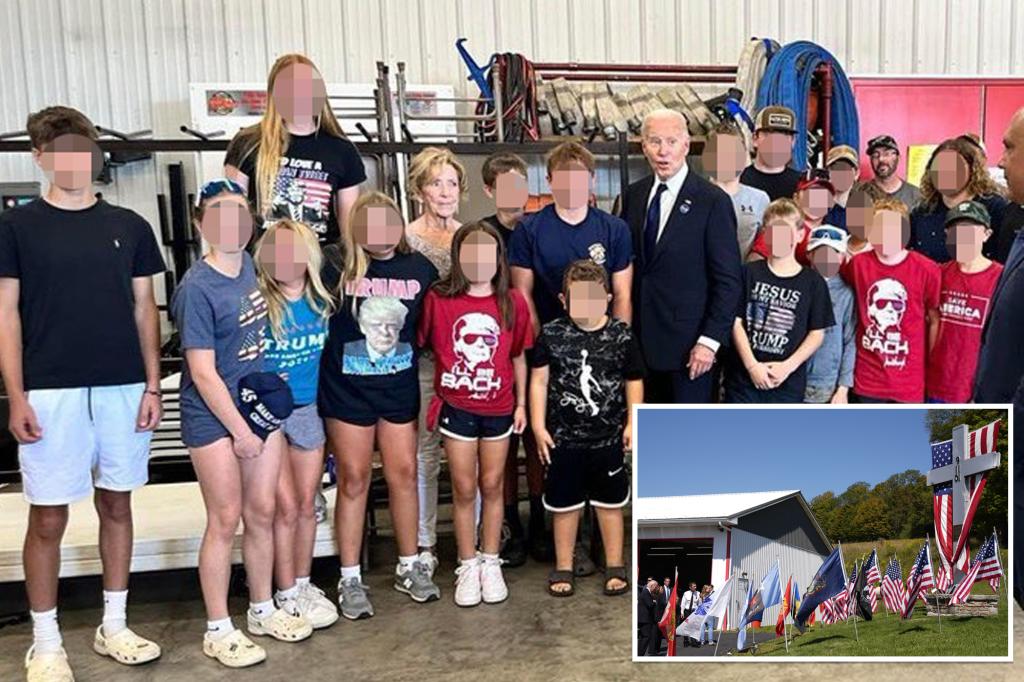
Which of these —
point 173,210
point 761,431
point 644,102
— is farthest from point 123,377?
point 644,102

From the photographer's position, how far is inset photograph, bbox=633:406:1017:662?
1.95 meters

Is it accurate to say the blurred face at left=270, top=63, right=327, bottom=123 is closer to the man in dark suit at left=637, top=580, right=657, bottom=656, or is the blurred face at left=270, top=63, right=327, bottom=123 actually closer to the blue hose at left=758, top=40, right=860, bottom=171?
the man in dark suit at left=637, top=580, right=657, bottom=656

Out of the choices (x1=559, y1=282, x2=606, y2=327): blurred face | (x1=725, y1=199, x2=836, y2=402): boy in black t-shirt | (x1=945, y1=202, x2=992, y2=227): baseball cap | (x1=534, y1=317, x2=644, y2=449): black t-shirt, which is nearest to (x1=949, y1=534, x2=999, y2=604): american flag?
(x1=725, y1=199, x2=836, y2=402): boy in black t-shirt

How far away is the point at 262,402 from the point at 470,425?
2.33 ft

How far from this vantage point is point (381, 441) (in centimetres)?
279

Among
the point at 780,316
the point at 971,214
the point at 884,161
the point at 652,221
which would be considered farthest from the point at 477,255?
the point at 884,161

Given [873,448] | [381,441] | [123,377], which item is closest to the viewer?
[873,448]

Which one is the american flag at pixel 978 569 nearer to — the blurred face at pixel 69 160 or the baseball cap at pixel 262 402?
the baseball cap at pixel 262 402

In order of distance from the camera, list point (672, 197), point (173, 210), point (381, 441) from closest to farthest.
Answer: point (381, 441) < point (672, 197) < point (173, 210)

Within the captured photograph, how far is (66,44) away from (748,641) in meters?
6.10

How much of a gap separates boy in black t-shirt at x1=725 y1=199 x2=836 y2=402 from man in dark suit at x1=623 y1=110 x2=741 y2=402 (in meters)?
0.11

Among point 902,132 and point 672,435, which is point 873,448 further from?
point 902,132

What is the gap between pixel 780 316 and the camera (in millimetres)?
2961

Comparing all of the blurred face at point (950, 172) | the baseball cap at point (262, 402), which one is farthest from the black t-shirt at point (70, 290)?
the blurred face at point (950, 172)
